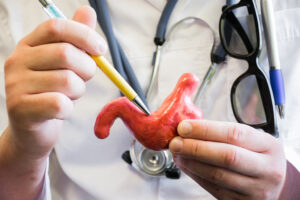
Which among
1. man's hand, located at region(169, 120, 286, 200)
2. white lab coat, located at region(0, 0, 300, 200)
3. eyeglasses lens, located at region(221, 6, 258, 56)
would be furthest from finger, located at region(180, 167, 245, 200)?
eyeglasses lens, located at region(221, 6, 258, 56)

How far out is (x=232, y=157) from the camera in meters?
0.38

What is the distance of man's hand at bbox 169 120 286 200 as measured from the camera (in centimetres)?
39

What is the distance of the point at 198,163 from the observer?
1.37 feet

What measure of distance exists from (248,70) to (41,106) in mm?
339

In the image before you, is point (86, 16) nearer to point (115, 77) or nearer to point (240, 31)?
point (115, 77)

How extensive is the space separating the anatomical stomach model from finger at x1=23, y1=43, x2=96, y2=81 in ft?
0.26

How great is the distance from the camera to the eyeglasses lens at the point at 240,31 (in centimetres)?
51

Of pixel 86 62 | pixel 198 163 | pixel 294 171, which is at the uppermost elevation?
pixel 86 62

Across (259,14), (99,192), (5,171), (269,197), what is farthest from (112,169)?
(259,14)

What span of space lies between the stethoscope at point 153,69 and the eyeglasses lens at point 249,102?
0.20 ft

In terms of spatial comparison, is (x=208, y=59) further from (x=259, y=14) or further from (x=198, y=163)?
(x=198, y=163)

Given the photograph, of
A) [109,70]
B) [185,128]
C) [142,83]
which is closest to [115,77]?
[109,70]

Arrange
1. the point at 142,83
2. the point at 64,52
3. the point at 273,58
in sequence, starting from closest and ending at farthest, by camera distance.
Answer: the point at 64,52 → the point at 273,58 → the point at 142,83

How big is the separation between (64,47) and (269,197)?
14.4 inches
